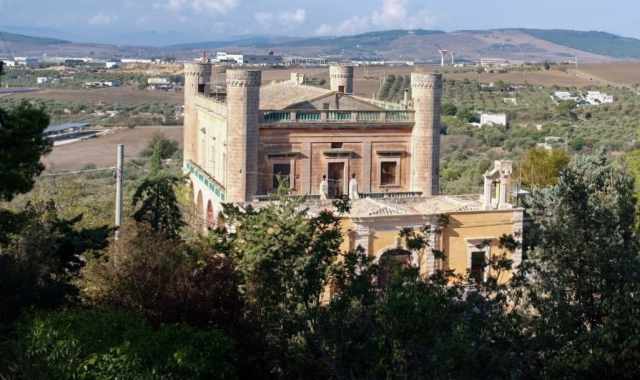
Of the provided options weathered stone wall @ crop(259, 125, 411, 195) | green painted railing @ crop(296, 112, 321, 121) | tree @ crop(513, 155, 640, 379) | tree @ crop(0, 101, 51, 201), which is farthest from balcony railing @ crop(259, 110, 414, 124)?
tree @ crop(513, 155, 640, 379)

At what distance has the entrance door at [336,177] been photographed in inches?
1158

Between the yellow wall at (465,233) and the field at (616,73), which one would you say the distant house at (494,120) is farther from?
the field at (616,73)

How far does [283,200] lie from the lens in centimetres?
1709

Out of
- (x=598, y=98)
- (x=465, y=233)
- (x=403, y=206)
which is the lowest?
(x=465, y=233)

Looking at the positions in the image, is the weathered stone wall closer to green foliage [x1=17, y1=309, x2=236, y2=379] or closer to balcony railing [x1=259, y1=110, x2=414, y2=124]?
balcony railing [x1=259, y1=110, x2=414, y2=124]

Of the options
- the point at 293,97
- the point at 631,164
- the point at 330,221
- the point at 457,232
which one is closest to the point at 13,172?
the point at 330,221

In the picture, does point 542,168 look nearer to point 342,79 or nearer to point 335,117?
point 342,79

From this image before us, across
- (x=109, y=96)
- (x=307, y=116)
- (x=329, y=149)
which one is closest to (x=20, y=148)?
(x=307, y=116)

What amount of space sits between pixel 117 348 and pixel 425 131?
734 inches

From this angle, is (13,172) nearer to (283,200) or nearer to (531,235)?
(283,200)

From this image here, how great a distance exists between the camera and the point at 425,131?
2947 centimetres

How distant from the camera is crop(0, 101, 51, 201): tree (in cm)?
1452

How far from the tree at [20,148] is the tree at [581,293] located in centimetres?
733

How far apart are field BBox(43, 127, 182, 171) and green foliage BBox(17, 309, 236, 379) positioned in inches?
1336
